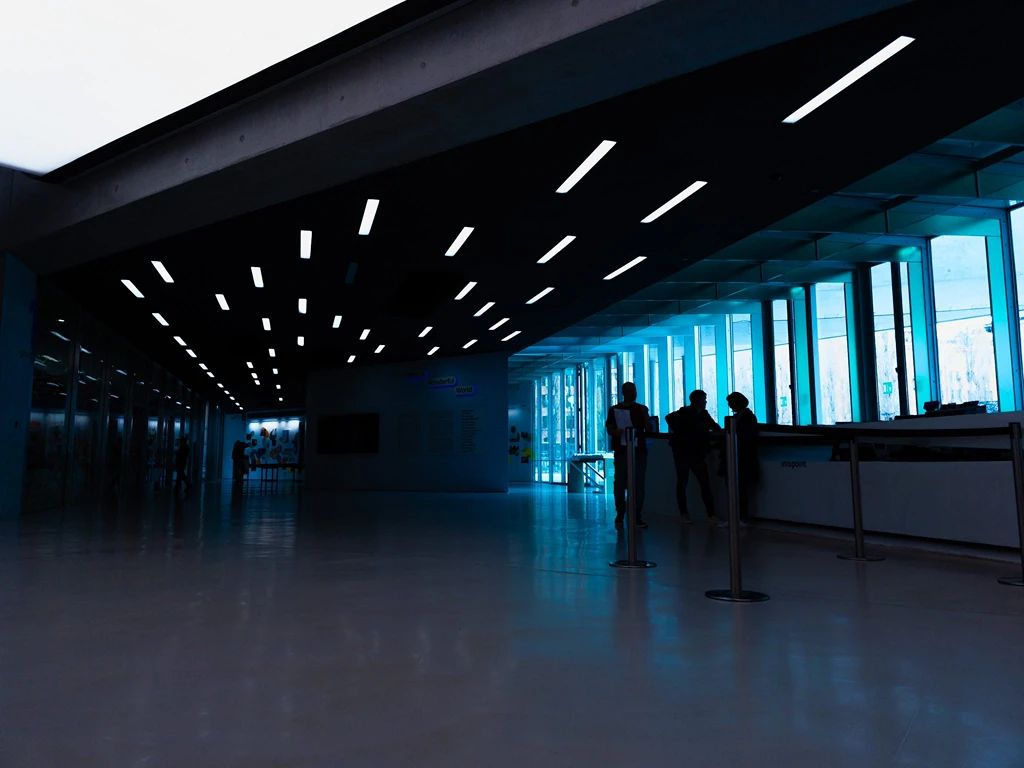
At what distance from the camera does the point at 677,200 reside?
8703 millimetres

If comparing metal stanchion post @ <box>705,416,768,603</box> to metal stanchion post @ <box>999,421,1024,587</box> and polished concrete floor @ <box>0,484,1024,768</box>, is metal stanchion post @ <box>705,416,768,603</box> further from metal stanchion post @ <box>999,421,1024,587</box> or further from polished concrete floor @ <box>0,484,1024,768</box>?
metal stanchion post @ <box>999,421,1024,587</box>

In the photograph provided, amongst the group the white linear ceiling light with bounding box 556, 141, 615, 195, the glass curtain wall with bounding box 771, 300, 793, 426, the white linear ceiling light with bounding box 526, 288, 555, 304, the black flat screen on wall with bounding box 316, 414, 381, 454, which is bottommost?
the black flat screen on wall with bounding box 316, 414, 381, 454

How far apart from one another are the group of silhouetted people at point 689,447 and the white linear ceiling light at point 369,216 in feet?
12.2

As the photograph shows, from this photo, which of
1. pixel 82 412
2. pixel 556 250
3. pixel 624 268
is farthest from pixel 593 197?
pixel 82 412

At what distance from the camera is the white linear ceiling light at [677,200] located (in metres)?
8.20

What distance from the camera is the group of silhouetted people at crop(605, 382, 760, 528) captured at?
812cm

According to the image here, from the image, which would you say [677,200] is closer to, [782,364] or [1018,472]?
[1018,472]

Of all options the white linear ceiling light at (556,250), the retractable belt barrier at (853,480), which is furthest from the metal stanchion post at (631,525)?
the white linear ceiling light at (556,250)

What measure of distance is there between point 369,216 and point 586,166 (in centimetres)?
293

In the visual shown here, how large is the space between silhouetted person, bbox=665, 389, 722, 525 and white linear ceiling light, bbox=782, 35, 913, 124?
3300 millimetres

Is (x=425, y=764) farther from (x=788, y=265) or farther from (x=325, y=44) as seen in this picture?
(x=788, y=265)

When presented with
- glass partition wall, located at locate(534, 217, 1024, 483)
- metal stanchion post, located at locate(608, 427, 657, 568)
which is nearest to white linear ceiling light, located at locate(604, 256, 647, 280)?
glass partition wall, located at locate(534, 217, 1024, 483)

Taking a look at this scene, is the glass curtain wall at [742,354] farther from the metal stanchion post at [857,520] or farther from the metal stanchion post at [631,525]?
the metal stanchion post at [631,525]

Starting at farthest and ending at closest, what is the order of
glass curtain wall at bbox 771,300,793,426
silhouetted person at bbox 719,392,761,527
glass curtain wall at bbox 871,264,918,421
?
glass curtain wall at bbox 771,300,793,426 < glass curtain wall at bbox 871,264,918,421 < silhouetted person at bbox 719,392,761,527
